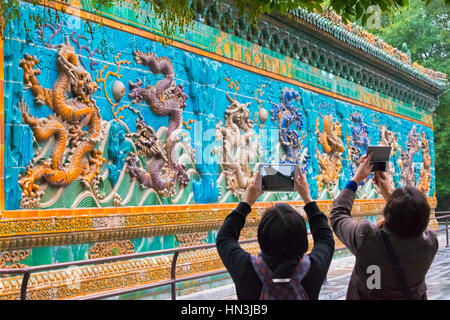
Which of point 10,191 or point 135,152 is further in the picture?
point 135,152

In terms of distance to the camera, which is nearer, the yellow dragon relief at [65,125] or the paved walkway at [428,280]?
the yellow dragon relief at [65,125]

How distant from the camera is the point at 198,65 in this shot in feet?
36.1

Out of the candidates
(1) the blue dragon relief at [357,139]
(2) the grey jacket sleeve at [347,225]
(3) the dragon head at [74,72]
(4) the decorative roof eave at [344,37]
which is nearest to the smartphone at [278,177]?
(2) the grey jacket sleeve at [347,225]

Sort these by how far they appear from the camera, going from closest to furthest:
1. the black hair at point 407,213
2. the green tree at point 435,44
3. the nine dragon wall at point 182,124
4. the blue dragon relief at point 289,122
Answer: the black hair at point 407,213
the nine dragon wall at point 182,124
the blue dragon relief at point 289,122
the green tree at point 435,44

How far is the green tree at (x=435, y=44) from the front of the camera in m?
32.2

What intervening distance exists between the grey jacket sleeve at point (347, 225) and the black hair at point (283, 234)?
1.92 ft

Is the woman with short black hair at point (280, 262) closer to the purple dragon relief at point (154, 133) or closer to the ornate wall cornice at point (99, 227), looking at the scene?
the ornate wall cornice at point (99, 227)

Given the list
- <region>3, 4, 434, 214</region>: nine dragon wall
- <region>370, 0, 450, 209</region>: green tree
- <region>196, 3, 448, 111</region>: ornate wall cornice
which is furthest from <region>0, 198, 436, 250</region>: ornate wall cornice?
<region>370, 0, 450, 209</region>: green tree

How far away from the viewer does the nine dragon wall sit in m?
7.69

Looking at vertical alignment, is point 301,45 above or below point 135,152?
above

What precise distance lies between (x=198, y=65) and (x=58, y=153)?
12.3 ft

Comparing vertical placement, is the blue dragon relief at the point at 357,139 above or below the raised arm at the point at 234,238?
above

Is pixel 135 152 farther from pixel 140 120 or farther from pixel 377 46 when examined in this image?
pixel 377 46

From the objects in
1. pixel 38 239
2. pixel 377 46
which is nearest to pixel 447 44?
pixel 377 46
